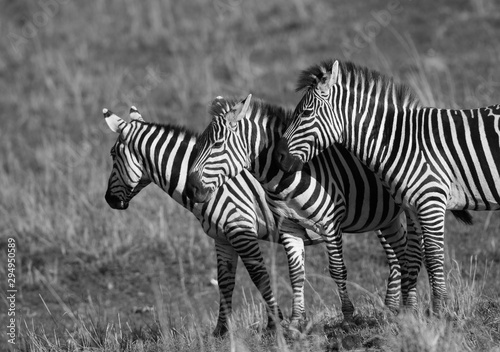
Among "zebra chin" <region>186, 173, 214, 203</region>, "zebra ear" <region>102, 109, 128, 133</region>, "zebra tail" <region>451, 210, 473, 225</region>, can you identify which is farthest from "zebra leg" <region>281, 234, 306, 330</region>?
"zebra ear" <region>102, 109, 128, 133</region>

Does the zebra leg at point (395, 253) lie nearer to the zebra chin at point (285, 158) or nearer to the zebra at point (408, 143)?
the zebra at point (408, 143)

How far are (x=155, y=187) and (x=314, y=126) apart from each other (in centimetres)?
665

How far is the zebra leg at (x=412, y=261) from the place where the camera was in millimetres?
8438

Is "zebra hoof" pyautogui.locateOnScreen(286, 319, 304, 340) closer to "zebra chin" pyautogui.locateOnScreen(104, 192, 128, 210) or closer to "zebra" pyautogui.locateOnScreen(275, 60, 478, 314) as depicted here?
"zebra" pyautogui.locateOnScreen(275, 60, 478, 314)

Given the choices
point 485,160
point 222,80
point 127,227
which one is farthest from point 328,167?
point 222,80

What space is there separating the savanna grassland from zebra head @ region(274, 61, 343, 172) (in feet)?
3.93

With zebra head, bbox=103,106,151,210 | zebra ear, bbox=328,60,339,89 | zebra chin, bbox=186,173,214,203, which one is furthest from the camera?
zebra head, bbox=103,106,151,210

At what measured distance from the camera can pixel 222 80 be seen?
61.9ft

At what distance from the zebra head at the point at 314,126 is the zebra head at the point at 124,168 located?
1.55 m

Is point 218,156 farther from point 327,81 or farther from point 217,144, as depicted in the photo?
point 327,81

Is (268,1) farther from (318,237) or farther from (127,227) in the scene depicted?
Answer: (318,237)

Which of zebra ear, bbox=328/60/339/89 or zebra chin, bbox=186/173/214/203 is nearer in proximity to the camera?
zebra ear, bbox=328/60/339/89

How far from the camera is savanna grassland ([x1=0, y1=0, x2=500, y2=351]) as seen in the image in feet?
27.1

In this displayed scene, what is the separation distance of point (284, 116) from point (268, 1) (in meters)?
14.0
